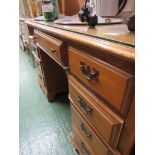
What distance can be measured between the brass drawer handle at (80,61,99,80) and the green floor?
0.73 m

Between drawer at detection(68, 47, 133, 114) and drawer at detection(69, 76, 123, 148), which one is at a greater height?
drawer at detection(68, 47, 133, 114)

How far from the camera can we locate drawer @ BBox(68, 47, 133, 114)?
328 millimetres

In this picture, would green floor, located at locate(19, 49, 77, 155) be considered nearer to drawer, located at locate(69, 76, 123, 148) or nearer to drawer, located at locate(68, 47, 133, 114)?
drawer, located at locate(69, 76, 123, 148)

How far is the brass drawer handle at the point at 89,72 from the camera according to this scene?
424 millimetres

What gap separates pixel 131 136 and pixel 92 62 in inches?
9.6

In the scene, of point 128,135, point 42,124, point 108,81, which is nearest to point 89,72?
point 108,81

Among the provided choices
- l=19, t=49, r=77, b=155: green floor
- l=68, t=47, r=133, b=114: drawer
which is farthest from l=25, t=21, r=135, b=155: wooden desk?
l=19, t=49, r=77, b=155: green floor

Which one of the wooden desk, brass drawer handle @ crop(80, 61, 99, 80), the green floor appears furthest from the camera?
the green floor

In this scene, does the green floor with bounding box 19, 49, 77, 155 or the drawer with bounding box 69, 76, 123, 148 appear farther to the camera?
the green floor with bounding box 19, 49, 77, 155

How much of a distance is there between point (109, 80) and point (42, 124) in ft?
3.37

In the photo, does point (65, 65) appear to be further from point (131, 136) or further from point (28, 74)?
point (28, 74)

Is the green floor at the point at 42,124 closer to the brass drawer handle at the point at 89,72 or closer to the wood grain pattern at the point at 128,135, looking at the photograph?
the wood grain pattern at the point at 128,135

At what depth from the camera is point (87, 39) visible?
1.28 feet
